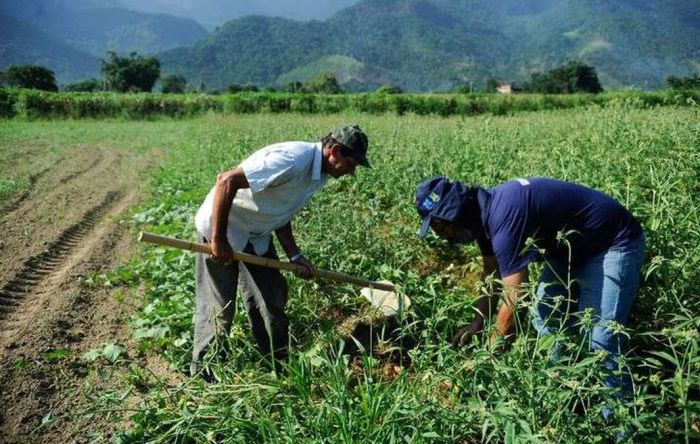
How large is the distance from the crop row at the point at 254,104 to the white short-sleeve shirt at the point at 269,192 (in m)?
26.3

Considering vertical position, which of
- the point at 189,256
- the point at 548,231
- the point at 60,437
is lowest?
the point at 60,437

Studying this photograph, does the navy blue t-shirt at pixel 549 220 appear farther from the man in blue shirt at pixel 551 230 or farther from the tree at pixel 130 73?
the tree at pixel 130 73

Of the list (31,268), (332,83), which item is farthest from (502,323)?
(332,83)

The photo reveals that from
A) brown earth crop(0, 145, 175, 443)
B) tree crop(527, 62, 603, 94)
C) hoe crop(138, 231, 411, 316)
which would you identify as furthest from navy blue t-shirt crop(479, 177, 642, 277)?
tree crop(527, 62, 603, 94)

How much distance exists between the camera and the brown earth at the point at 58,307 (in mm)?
3127

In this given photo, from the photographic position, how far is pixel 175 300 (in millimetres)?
4387

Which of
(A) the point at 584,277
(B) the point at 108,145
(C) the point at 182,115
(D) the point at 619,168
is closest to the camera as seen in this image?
(A) the point at 584,277

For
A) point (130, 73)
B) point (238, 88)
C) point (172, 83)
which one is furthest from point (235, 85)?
point (172, 83)

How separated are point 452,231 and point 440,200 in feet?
→ 0.68

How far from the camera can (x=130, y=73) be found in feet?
275

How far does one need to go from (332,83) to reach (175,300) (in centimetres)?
9167

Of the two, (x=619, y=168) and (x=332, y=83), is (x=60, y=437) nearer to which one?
(x=619, y=168)

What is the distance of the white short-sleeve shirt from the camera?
9.75 feet

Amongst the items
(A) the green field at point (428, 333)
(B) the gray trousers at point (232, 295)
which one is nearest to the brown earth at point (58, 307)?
(A) the green field at point (428, 333)
